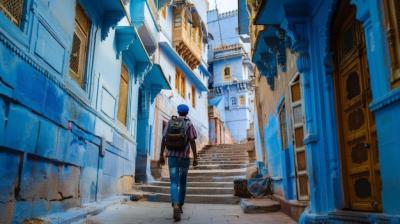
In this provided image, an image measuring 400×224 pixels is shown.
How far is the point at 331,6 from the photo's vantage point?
4.54 metres

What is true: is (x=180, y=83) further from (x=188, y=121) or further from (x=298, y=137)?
(x=298, y=137)

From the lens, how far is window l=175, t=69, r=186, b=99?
19.1m

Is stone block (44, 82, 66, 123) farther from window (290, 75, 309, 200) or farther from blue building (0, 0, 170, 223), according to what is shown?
window (290, 75, 309, 200)

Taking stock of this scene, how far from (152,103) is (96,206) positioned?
24.4 feet

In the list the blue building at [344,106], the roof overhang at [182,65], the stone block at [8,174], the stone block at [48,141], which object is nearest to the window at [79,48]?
the stone block at [48,141]

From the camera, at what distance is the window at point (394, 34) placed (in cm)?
287

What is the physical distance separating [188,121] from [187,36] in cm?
1447

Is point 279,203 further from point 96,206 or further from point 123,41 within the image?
point 123,41

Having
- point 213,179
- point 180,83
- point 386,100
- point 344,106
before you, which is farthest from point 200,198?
point 180,83

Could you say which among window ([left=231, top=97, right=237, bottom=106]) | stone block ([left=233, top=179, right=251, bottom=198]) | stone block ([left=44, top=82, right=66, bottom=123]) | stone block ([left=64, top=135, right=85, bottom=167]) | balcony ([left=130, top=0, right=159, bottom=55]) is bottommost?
stone block ([left=233, top=179, right=251, bottom=198])

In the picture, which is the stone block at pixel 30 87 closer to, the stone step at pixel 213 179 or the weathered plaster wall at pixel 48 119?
the weathered plaster wall at pixel 48 119

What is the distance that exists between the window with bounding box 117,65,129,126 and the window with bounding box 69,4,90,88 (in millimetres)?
2843

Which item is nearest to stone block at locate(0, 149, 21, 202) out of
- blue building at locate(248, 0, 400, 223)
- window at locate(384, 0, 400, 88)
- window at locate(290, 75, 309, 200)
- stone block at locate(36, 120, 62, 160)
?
stone block at locate(36, 120, 62, 160)

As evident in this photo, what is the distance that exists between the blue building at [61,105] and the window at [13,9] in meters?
0.01
